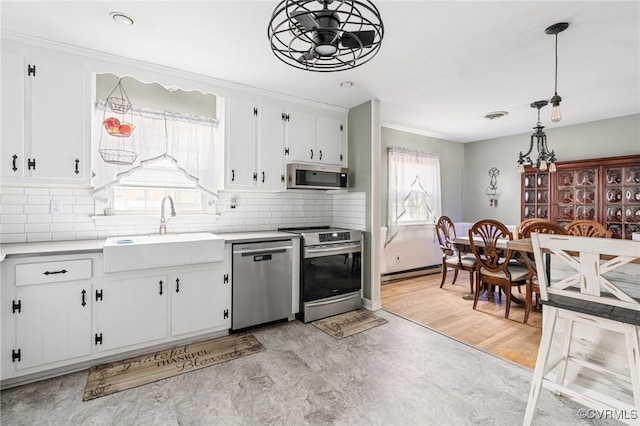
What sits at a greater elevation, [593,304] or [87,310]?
[593,304]

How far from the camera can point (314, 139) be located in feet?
12.5

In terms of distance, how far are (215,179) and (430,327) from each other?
2.77 m

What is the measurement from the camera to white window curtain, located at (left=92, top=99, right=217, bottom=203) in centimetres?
273

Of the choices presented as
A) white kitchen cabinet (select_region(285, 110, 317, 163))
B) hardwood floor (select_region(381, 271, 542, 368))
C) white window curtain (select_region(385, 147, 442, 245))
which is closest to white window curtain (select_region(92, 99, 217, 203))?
white kitchen cabinet (select_region(285, 110, 317, 163))

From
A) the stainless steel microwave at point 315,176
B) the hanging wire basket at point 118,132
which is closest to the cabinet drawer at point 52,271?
the hanging wire basket at point 118,132

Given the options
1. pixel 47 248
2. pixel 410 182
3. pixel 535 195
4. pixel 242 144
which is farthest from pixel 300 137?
pixel 535 195

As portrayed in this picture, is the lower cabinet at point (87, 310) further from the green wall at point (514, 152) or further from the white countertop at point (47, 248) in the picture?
the green wall at point (514, 152)

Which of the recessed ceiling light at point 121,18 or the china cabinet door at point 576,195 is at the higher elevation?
the recessed ceiling light at point 121,18

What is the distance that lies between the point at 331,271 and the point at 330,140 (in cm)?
166

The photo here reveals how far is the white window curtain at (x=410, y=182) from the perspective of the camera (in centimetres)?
505

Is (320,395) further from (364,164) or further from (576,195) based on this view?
(576,195)

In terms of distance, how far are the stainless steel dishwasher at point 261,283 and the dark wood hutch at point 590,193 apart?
3.92m

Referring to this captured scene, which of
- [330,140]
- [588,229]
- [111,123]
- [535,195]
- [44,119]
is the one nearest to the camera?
[44,119]

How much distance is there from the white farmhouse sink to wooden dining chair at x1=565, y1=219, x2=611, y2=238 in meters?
3.94
